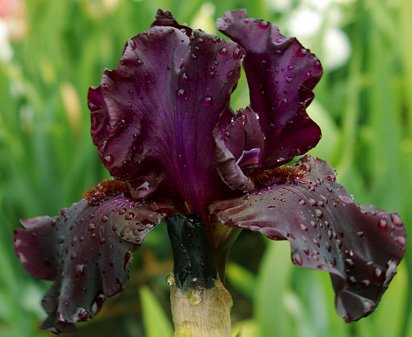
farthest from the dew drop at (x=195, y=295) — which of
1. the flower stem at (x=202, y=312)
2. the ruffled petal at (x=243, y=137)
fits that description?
the ruffled petal at (x=243, y=137)

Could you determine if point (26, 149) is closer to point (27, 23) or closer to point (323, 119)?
point (27, 23)

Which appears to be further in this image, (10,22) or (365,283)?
(10,22)

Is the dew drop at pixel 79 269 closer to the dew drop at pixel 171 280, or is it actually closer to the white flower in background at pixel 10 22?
the dew drop at pixel 171 280

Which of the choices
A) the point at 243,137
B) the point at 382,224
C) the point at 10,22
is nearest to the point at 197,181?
the point at 243,137

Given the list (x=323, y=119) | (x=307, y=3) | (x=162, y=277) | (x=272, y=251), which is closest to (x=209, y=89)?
(x=272, y=251)

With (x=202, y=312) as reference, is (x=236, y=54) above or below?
above

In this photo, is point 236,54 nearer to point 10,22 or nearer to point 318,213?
point 318,213

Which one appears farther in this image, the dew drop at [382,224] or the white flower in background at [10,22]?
the white flower in background at [10,22]

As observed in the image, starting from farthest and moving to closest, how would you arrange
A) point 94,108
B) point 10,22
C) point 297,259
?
1. point 10,22
2. point 94,108
3. point 297,259
